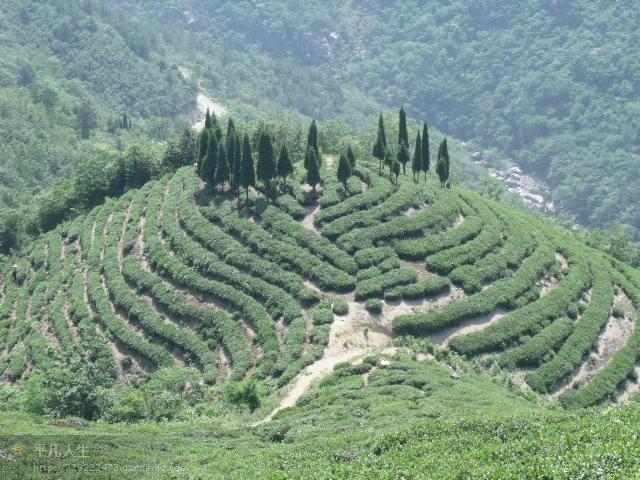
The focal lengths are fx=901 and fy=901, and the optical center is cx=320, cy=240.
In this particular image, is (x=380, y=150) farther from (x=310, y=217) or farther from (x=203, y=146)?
(x=203, y=146)

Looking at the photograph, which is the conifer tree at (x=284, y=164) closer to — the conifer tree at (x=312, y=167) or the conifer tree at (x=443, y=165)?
the conifer tree at (x=312, y=167)

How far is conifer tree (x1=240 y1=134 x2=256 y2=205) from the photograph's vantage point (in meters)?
88.1

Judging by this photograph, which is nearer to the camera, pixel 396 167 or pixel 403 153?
pixel 396 167

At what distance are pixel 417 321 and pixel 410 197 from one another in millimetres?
18857

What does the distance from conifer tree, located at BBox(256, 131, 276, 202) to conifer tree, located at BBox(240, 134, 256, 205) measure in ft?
2.40

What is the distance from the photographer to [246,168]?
89.0 meters

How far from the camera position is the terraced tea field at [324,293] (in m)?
73.4

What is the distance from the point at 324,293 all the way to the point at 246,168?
17784 mm

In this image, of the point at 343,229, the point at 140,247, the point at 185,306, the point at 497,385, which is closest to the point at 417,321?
the point at 497,385

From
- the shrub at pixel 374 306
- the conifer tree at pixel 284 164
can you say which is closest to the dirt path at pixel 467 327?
the shrub at pixel 374 306

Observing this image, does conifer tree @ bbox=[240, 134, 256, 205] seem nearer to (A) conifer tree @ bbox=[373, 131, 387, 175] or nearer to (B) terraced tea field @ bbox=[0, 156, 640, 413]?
(B) terraced tea field @ bbox=[0, 156, 640, 413]

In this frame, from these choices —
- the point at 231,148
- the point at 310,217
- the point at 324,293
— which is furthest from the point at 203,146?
the point at 324,293

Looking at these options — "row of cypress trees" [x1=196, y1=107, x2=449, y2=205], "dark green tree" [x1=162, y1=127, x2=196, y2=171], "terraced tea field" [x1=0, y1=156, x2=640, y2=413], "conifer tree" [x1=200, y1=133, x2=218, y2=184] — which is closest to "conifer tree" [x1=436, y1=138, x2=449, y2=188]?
"row of cypress trees" [x1=196, y1=107, x2=449, y2=205]

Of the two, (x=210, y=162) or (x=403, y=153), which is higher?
(x=403, y=153)
